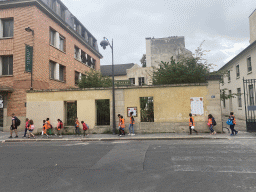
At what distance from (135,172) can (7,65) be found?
675 inches

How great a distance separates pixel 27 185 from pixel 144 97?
35.1 ft

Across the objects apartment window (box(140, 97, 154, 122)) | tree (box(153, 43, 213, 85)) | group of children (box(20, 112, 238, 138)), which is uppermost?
tree (box(153, 43, 213, 85))

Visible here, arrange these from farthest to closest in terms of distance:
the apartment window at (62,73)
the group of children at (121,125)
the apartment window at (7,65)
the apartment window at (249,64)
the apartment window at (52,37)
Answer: the apartment window at (62,73), the apartment window at (249,64), the apartment window at (52,37), the apartment window at (7,65), the group of children at (121,125)

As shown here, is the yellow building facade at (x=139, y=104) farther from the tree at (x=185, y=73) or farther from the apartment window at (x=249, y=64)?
the apartment window at (x=249, y=64)

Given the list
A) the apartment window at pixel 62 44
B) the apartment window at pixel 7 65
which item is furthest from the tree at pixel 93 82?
the apartment window at pixel 7 65

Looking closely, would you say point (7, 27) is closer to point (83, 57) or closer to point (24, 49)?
point (24, 49)

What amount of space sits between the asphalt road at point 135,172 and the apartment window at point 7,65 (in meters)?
12.7

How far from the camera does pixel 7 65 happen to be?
16844 millimetres

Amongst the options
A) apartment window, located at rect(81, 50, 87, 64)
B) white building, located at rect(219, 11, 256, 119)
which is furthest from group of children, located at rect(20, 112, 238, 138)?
apartment window, located at rect(81, 50, 87, 64)

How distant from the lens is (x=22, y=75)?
15961 millimetres

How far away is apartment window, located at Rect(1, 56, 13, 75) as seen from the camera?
1677 cm

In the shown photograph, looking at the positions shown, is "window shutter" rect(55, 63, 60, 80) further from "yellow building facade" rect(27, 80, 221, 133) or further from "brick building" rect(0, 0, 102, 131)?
"yellow building facade" rect(27, 80, 221, 133)

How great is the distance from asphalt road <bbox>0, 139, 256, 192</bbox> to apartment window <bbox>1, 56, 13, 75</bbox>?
12.7m

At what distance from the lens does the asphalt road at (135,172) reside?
3967 millimetres
